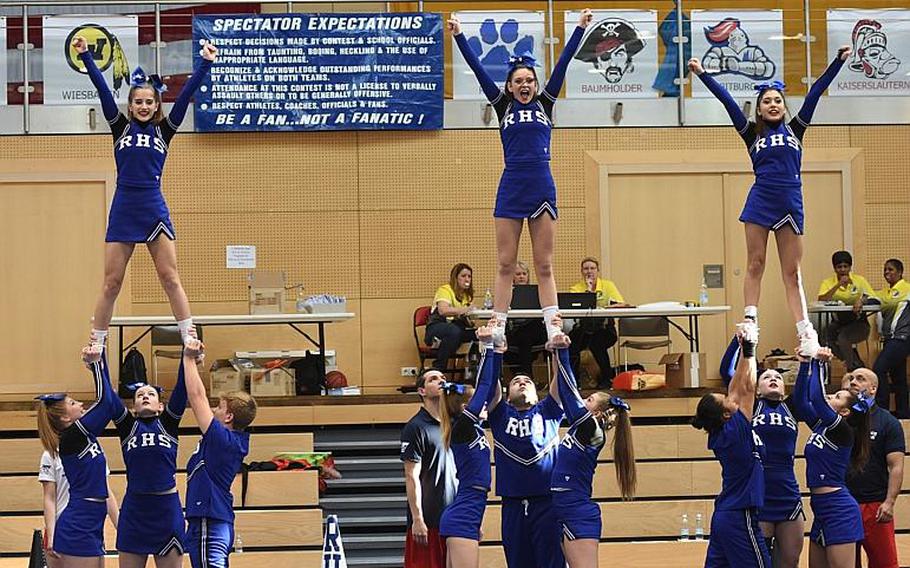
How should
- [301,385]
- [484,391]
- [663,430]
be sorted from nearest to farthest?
[484,391], [663,430], [301,385]

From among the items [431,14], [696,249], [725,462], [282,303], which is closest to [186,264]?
[282,303]

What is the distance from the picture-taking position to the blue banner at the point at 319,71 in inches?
567

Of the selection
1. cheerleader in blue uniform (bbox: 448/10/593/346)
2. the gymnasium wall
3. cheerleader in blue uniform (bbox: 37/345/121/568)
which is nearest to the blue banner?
the gymnasium wall

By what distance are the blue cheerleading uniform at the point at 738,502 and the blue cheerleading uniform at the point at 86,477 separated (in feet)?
11.3

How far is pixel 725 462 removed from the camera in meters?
8.20

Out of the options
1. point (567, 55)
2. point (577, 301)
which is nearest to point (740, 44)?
point (577, 301)

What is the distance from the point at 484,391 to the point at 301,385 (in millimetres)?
5690

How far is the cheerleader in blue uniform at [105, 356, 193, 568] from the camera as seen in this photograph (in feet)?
26.0

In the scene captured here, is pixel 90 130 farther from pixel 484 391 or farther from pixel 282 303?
pixel 484 391

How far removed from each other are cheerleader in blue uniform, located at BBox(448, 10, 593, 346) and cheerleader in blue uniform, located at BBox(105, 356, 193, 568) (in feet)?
6.43

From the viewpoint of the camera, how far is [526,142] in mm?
8367

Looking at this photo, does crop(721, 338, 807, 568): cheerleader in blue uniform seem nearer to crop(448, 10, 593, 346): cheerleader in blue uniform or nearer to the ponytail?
the ponytail

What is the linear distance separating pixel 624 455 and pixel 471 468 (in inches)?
34.1

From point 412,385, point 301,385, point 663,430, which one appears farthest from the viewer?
point 412,385
